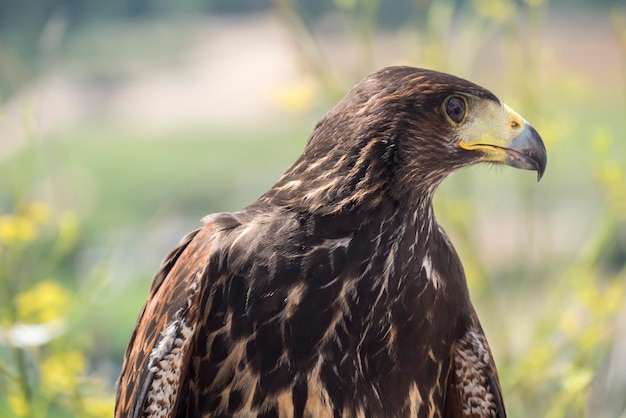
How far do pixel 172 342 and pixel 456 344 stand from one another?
0.71 meters

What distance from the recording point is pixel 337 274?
2.22 metres

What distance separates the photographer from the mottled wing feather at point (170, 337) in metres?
2.26

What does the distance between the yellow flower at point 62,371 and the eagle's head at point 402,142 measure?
3.10 feet

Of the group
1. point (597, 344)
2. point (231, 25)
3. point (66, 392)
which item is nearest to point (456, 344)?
point (597, 344)

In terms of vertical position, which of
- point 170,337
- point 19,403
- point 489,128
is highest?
point 489,128

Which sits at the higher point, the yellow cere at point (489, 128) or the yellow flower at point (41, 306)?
the yellow cere at point (489, 128)

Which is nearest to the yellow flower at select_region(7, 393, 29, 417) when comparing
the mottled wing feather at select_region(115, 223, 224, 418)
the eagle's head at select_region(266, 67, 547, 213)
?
the mottled wing feather at select_region(115, 223, 224, 418)

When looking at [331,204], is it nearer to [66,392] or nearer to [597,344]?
[66,392]

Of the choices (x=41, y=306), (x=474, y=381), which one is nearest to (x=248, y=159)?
(x=41, y=306)

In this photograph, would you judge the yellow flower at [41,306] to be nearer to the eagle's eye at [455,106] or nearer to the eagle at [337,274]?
the eagle at [337,274]

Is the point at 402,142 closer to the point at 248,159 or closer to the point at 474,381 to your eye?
the point at 474,381

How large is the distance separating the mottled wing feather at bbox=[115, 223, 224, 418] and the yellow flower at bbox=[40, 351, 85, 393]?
49cm

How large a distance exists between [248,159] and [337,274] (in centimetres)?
543

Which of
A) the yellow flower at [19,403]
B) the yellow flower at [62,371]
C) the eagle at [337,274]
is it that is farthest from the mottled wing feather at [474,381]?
the yellow flower at [19,403]
